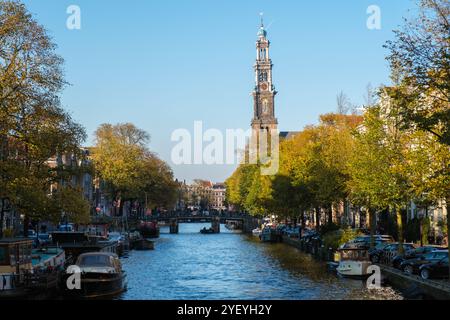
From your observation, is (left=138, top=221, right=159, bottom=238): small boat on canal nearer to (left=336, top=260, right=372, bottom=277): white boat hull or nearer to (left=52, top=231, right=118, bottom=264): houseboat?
(left=52, top=231, right=118, bottom=264): houseboat

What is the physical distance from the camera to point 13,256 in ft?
116

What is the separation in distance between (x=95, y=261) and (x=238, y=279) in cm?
1334

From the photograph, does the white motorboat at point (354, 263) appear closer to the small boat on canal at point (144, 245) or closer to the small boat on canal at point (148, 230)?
the small boat on canal at point (144, 245)

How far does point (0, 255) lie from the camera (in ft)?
115

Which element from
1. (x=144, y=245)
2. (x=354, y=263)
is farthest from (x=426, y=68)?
(x=144, y=245)

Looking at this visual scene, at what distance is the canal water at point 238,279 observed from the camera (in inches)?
1635

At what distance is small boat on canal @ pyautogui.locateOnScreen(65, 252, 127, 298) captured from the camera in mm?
38875

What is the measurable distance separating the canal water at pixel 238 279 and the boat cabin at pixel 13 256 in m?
7.16

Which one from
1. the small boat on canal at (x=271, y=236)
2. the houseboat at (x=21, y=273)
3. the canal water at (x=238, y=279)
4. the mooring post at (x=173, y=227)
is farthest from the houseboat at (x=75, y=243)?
the mooring post at (x=173, y=227)

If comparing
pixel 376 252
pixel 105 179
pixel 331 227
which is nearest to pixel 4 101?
pixel 376 252

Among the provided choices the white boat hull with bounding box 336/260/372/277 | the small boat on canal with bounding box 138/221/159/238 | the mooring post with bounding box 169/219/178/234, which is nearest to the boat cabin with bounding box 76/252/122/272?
the white boat hull with bounding box 336/260/372/277

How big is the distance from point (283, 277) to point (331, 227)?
24.9 meters

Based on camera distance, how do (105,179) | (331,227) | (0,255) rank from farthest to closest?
(105,179) → (331,227) → (0,255)
